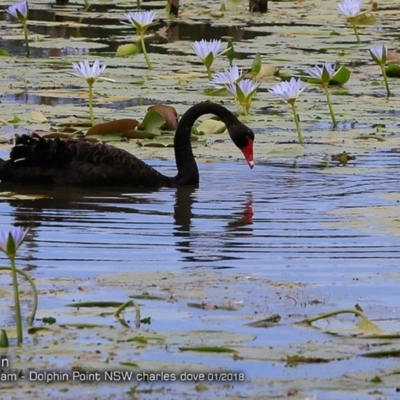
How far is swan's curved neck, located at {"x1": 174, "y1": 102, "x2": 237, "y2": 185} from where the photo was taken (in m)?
9.14

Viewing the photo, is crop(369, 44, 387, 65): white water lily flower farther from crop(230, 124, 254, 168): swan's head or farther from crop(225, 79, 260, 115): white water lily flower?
crop(230, 124, 254, 168): swan's head

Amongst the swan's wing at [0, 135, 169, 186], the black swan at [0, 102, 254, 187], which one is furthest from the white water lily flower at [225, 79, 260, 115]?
the swan's wing at [0, 135, 169, 186]

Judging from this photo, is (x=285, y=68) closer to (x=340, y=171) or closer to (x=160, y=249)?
(x=340, y=171)

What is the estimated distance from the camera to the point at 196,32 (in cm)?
1894

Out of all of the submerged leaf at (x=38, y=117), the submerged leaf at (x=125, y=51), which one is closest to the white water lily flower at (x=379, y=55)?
the submerged leaf at (x=38, y=117)

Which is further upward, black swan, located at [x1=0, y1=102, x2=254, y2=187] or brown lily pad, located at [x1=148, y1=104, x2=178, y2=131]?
brown lily pad, located at [x1=148, y1=104, x2=178, y2=131]

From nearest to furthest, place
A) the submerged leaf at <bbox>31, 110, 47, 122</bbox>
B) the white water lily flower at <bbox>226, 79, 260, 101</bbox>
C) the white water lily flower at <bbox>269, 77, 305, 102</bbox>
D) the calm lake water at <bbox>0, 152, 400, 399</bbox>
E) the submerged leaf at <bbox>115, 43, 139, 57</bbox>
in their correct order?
the calm lake water at <bbox>0, 152, 400, 399</bbox> < the white water lily flower at <bbox>269, 77, 305, 102</bbox> < the white water lily flower at <bbox>226, 79, 260, 101</bbox> < the submerged leaf at <bbox>31, 110, 47, 122</bbox> < the submerged leaf at <bbox>115, 43, 139, 57</bbox>

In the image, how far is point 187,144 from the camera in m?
9.36

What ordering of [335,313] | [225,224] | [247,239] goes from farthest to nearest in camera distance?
1. [225,224]
2. [247,239]
3. [335,313]

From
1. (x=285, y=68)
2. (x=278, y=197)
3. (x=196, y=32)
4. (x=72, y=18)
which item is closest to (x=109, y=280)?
(x=278, y=197)

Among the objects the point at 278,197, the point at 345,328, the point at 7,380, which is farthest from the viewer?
the point at 278,197

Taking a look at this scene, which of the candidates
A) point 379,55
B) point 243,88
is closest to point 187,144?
point 243,88

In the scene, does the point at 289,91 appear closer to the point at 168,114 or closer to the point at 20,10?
the point at 168,114

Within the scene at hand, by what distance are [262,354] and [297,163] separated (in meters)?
5.44
